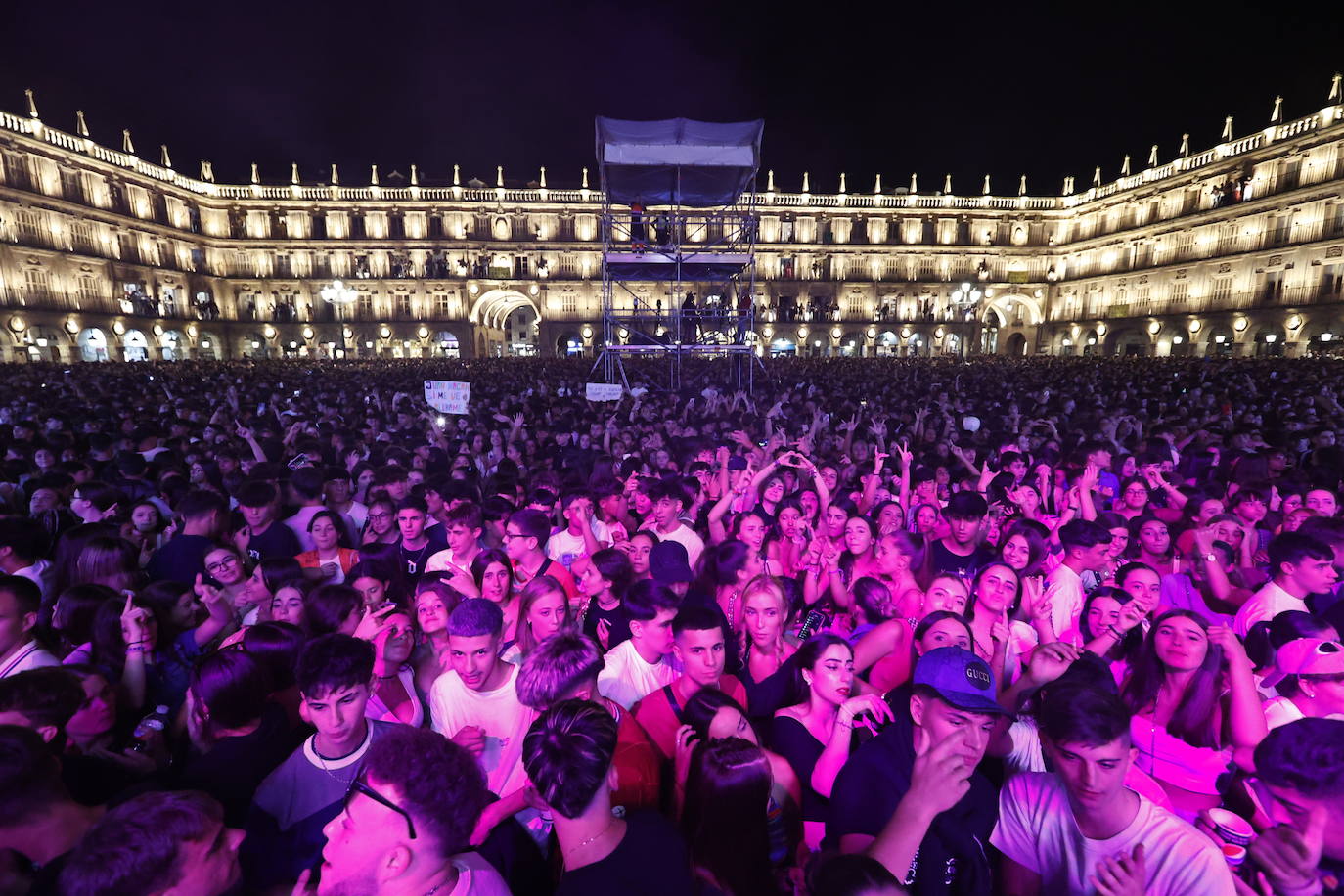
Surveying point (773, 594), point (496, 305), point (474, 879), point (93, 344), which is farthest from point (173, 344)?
point (474, 879)

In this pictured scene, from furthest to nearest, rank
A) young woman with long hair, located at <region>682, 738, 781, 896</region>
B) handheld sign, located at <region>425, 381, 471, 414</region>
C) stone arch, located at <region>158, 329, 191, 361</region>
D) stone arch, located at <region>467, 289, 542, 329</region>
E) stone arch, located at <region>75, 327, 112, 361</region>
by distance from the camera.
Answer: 1. stone arch, located at <region>467, 289, 542, 329</region>
2. stone arch, located at <region>158, 329, 191, 361</region>
3. stone arch, located at <region>75, 327, 112, 361</region>
4. handheld sign, located at <region>425, 381, 471, 414</region>
5. young woman with long hair, located at <region>682, 738, 781, 896</region>

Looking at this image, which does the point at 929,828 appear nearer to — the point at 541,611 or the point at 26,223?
the point at 541,611

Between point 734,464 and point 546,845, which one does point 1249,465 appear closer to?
point 734,464

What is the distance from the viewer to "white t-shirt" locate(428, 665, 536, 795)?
112 inches

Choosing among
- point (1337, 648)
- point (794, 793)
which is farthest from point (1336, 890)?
point (794, 793)

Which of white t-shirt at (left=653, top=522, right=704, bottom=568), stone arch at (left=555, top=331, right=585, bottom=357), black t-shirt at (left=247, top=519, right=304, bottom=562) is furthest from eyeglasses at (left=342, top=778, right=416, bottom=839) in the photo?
stone arch at (left=555, top=331, right=585, bottom=357)

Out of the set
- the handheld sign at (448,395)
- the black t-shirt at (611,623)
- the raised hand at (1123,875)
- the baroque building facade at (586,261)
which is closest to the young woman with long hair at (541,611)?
the black t-shirt at (611,623)

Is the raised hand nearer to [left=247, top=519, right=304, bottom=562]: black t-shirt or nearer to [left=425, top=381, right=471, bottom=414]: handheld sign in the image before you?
[left=247, top=519, right=304, bottom=562]: black t-shirt

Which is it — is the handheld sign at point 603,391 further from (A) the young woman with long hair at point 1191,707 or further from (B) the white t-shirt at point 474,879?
(B) the white t-shirt at point 474,879

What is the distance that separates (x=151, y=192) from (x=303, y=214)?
9.65m

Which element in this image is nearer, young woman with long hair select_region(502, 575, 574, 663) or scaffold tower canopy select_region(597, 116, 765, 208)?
young woman with long hair select_region(502, 575, 574, 663)

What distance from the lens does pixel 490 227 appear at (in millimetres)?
Answer: 52656

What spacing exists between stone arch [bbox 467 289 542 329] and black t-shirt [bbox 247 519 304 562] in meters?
49.6

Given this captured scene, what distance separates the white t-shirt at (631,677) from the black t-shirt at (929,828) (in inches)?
46.3
